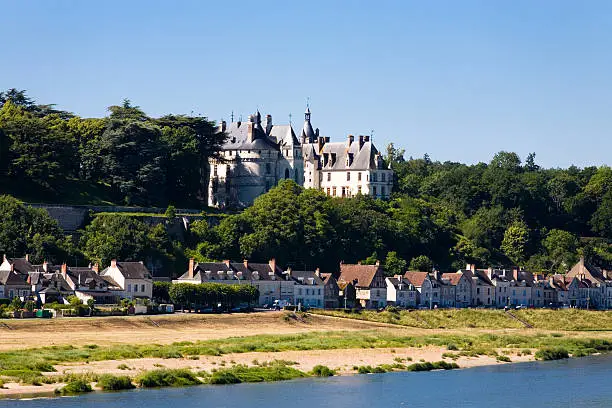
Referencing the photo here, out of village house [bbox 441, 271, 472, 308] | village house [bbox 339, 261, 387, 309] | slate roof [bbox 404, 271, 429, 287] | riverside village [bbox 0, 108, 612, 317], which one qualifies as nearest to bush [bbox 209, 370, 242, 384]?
riverside village [bbox 0, 108, 612, 317]

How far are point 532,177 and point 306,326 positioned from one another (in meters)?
66.1

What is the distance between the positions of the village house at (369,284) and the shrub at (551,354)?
22884 mm

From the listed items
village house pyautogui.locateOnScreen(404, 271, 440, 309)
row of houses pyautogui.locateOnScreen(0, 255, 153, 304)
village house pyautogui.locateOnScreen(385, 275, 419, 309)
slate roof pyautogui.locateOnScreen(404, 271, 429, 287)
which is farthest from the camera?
slate roof pyautogui.locateOnScreen(404, 271, 429, 287)

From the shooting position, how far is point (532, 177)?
148250 mm

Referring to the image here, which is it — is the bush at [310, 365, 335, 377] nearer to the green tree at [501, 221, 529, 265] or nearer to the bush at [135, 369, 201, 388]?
the bush at [135, 369, 201, 388]

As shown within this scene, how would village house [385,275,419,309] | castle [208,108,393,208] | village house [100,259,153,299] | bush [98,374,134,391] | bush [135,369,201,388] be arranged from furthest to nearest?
castle [208,108,393,208] < village house [385,275,419,309] < village house [100,259,153,299] < bush [135,369,201,388] < bush [98,374,134,391]

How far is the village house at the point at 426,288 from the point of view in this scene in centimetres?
10511

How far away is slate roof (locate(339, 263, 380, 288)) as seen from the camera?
102625 mm

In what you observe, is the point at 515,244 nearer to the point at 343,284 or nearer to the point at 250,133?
the point at 250,133

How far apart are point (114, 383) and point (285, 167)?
237 ft

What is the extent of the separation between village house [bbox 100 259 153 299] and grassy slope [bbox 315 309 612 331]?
1182 centimetres

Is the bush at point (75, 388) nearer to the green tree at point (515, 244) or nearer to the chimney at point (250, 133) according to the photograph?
the chimney at point (250, 133)

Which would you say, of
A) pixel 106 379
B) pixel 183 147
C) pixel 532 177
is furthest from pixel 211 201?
A: pixel 106 379

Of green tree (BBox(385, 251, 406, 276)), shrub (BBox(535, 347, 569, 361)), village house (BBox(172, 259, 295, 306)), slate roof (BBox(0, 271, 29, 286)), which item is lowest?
shrub (BBox(535, 347, 569, 361))
